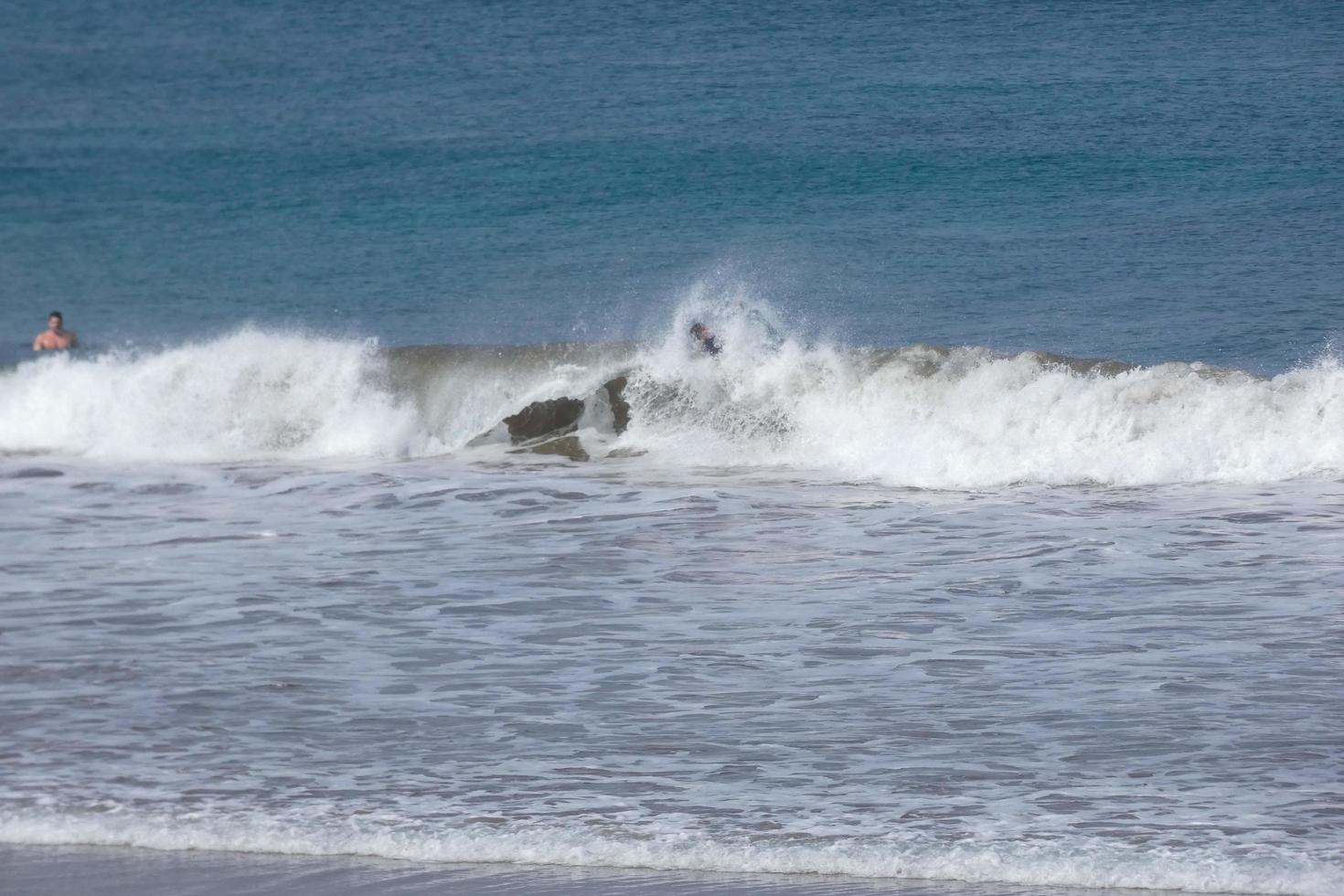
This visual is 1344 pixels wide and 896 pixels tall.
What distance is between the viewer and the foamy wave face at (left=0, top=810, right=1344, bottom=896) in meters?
4.93

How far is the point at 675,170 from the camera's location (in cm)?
4088

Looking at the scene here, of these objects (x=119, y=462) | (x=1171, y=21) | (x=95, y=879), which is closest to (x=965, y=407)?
(x=119, y=462)

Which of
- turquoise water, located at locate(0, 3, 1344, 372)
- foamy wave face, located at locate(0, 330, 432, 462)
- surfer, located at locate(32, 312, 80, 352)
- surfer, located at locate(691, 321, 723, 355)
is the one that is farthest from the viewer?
turquoise water, located at locate(0, 3, 1344, 372)

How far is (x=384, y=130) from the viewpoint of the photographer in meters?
46.9

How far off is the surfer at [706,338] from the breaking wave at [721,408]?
113 mm

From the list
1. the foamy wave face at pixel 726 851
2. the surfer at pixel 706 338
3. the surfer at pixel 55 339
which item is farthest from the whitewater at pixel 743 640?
the surfer at pixel 55 339

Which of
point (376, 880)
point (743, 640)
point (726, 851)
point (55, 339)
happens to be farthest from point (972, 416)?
point (55, 339)

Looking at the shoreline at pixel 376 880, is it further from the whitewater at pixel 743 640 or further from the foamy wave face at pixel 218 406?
the foamy wave face at pixel 218 406

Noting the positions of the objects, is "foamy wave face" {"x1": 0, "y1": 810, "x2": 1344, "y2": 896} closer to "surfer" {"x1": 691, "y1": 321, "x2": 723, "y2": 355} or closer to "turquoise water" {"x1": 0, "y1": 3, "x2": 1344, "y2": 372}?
"surfer" {"x1": 691, "y1": 321, "x2": 723, "y2": 355}

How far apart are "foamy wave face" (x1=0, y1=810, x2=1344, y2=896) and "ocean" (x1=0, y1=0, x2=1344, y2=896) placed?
0.02 m

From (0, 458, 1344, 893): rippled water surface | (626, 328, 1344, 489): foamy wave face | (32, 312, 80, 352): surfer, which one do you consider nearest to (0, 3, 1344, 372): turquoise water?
(626, 328, 1344, 489): foamy wave face

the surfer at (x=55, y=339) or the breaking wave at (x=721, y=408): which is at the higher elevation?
the surfer at (x=55, y=339)

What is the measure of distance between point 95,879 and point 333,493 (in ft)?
27.5

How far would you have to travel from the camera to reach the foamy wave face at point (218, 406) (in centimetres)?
1720
